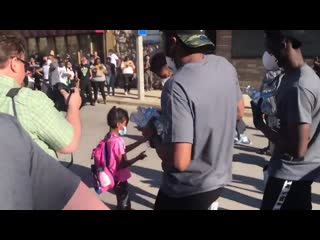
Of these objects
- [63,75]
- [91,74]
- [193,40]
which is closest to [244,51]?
[91,74]

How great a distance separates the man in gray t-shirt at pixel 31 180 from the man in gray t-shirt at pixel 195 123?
83cm

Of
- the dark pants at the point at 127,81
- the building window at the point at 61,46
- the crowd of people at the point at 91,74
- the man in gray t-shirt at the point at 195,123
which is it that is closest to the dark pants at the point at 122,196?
the man in gray t-shirt at the point at 195,123

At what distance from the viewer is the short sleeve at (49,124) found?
1877 mm

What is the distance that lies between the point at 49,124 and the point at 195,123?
28.2 inches

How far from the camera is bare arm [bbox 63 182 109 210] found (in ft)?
4.11

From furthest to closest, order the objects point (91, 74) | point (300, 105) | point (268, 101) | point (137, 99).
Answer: point (137, 99), point (91, 74), point (268, 101), point (300, 105)

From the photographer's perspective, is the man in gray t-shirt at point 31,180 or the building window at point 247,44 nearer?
the man in gray t-shirt at point 31,180

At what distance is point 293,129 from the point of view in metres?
2.32

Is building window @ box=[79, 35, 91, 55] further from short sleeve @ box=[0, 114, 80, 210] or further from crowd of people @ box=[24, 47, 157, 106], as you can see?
short sleeve @ box=[0, 114, 80, 210]

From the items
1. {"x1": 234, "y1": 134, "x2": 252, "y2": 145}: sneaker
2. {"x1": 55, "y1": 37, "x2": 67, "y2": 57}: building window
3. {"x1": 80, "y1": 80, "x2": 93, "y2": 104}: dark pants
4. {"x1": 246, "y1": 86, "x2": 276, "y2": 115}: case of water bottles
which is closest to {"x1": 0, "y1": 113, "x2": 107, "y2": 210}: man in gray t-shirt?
{"x1": 246, "y1": 86, "x2": 276, "y2": 115}: case of water bottles

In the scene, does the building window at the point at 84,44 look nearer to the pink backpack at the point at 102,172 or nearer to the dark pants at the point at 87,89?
the dark pants at the point at 87,89

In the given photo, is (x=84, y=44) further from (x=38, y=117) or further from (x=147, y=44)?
(x=38, y=117)
